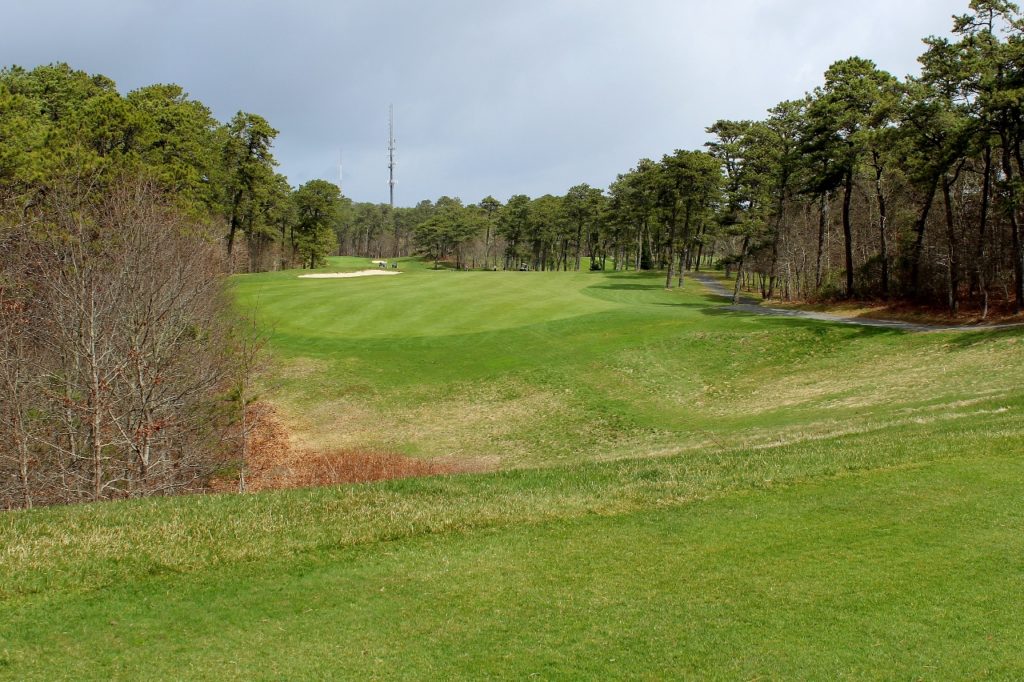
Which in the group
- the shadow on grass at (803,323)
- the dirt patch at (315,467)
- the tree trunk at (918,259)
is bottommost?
the dirt patch at (315,467)

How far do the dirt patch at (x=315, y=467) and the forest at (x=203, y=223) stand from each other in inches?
48.7

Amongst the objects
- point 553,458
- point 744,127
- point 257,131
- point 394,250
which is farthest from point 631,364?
point 394,250

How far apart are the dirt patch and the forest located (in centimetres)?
124

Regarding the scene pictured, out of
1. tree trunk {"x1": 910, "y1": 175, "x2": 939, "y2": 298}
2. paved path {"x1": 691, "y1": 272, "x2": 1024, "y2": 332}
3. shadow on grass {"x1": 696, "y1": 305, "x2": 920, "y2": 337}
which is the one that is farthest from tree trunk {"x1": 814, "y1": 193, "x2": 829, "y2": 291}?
shadow on grass {"x1": 696, "y1": 305, "x2": 920, "y2": 337}

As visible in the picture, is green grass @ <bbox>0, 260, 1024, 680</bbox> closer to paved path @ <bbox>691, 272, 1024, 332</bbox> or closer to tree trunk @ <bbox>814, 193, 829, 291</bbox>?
paved path @ <bbox>691, 272, 1024, 332</bbox>

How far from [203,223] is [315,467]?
2300cm

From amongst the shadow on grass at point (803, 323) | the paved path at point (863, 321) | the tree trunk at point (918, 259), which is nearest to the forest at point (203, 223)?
the tree trunk at point (918, 259)

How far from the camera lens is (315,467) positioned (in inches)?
973

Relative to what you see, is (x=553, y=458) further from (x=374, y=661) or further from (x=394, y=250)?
(x=394, y=250)

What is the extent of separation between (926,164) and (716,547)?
3658cm

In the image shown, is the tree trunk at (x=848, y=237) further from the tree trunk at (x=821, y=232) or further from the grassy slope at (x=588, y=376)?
the grassy slope at (x=588, y=376)

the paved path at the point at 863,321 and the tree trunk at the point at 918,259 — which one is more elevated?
the tree trunk at the point at 918,259

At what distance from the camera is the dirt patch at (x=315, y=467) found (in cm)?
2253

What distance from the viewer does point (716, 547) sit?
31.9ft
